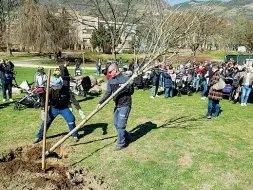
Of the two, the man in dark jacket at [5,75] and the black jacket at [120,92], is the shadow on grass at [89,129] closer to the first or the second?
the black jacket at [120,92]

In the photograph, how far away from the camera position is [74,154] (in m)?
5.96

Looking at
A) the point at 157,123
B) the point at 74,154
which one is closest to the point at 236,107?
the point at 157,123

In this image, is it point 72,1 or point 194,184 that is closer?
point 194,184

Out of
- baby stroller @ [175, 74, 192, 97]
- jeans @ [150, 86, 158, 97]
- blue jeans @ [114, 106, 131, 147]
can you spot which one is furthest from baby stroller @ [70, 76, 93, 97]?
blue jeans @ [114, 106, 131, 147]

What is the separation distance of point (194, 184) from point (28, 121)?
5.71 metres

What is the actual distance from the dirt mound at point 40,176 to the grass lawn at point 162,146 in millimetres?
278

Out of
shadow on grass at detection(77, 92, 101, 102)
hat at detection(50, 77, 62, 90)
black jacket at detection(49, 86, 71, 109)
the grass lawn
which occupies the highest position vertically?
hat at detection(50, 77, 62, 90)

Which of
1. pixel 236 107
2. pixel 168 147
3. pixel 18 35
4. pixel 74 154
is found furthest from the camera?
pixel 18 35

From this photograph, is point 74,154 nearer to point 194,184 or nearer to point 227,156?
point 194,184

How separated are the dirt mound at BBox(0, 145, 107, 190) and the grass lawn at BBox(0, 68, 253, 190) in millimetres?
278

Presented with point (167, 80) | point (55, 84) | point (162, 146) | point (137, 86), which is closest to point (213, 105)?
point (162, 146)

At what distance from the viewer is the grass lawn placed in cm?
505

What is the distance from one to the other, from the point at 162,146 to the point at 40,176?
118 inches

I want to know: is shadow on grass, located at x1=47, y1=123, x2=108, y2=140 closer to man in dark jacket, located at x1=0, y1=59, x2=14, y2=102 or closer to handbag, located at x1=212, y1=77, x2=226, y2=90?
handbag, located at x1=212, y1=77, x2=226, y2=90
